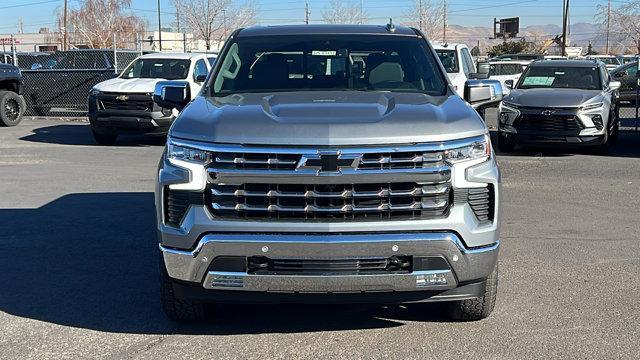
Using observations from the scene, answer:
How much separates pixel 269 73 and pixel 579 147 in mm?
10026

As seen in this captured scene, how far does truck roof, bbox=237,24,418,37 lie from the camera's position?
20.5 feet

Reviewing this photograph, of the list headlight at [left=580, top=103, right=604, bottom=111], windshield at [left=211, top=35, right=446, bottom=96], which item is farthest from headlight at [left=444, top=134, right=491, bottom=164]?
headlight at [left=580, top=103, right=604, bottom=111]

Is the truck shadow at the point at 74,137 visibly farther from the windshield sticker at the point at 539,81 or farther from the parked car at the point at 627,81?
the parked car at the point at 627,81

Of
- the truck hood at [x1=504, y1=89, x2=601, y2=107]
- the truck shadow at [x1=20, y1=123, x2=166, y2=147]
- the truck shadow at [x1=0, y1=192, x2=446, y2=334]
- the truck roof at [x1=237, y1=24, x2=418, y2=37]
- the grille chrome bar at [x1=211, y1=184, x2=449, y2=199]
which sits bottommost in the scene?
the truck shadow at [x1=20, y1=123, x2=166, y2=147]

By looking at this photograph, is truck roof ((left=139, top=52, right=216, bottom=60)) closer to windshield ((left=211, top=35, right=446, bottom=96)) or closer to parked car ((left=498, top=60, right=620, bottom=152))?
parked car ((left=498, top=60, right=620, bottom=152))

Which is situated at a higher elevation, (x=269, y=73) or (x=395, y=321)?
(x=269, y=73)

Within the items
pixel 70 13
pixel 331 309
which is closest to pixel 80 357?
pixel 331 309

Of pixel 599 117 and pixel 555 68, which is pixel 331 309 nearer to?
pixel 599 117

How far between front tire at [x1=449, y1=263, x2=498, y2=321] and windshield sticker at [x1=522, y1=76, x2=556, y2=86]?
35.3 ft

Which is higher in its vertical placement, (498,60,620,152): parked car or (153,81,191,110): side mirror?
(153,81,191,110): side mirror

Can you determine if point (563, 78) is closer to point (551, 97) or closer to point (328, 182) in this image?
point (551, 97)

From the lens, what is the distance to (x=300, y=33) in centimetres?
623

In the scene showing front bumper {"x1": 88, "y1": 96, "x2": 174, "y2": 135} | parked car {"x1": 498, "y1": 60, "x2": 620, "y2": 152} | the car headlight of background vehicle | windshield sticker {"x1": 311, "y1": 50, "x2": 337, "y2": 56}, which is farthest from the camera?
front bumper {"x1": 88, "y1": 96, "x2": 174, "y2": 135}

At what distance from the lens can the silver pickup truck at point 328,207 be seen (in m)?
4.28
